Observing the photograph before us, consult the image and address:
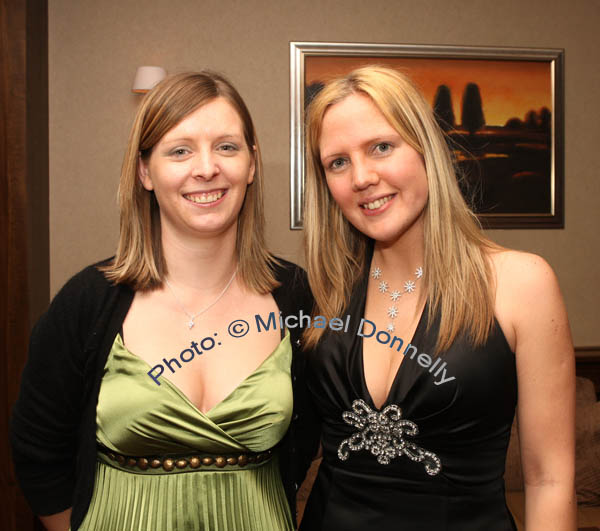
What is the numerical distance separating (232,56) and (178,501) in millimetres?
3084

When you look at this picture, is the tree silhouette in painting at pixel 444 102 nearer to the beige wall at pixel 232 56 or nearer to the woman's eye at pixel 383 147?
the beige wall at pixel 232 56

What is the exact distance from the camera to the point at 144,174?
1684 mm

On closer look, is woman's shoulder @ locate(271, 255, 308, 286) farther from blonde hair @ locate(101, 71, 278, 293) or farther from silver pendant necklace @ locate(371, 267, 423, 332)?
silver pendant necklace @ locate(371, 267, 423, 332)

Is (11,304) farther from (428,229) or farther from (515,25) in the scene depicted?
(515,25)

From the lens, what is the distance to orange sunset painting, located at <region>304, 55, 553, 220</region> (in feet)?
Answer: 13.0

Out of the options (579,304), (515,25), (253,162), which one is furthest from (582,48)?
(253,162)

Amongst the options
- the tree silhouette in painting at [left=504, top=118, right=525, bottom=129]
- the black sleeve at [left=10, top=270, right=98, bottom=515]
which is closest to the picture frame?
the tree silhouette in painting at [left=504, top=118, right=525, bottom=129]

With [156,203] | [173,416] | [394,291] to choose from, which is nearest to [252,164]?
[156,203]

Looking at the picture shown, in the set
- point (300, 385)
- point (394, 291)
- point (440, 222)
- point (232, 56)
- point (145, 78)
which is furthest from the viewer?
point (232, 56)

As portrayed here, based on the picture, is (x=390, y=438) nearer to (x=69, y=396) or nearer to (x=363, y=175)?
(x=363, y=175)

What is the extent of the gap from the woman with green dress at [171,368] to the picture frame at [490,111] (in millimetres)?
2317

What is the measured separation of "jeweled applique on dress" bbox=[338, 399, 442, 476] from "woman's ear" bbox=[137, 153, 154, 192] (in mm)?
846

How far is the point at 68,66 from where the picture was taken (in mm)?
3867

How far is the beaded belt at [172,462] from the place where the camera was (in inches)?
61.3
